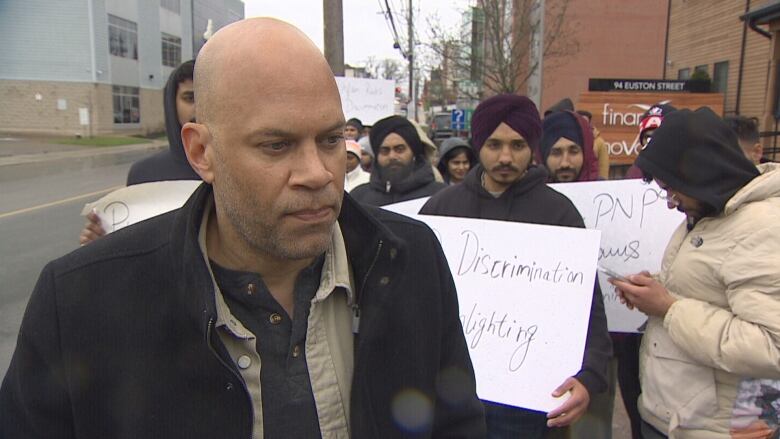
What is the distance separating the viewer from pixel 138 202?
8.06ft

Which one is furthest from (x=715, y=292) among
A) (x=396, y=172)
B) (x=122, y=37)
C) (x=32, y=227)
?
(x=122, y=37)

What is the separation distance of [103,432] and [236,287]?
0.40 m

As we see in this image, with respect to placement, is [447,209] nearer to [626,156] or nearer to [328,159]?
[328,159]

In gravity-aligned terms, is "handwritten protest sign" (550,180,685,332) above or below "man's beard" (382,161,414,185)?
below

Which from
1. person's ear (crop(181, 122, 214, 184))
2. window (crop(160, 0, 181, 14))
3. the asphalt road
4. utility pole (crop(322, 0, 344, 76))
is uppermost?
window (crop(160, 0, 181, 14))

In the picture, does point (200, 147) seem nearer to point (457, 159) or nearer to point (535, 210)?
point (535, 210)

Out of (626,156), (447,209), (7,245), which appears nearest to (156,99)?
(7,245)

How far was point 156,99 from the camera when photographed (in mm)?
45312

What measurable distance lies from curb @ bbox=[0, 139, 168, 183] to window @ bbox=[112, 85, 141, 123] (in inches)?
422

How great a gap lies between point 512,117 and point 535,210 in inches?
17.7

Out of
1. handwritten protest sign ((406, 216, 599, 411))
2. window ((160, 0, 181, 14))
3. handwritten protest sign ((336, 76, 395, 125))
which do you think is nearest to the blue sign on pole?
handwritten protest sign ((336, 76, 395, 125))

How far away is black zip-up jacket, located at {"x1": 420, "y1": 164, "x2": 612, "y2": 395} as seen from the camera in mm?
2477

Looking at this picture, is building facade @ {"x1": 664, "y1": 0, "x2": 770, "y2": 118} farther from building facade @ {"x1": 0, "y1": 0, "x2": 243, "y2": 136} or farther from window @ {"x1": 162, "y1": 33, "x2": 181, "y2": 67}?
window @ {"x1": 162, "y1": 33, "x2": 181, "y2": 67}

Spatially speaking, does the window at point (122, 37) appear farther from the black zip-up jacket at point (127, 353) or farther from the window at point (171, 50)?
the black zip-up jacket at point (127, 353)
